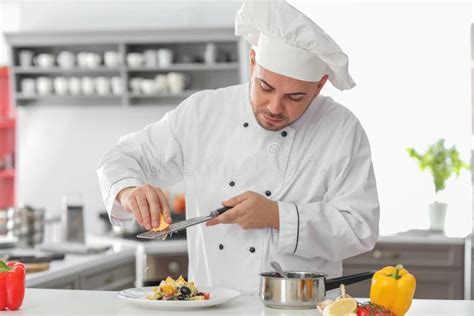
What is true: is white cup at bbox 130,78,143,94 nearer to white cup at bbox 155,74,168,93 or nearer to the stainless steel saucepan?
white cup at bbox 155,74,168,93

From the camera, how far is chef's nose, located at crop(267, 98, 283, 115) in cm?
262

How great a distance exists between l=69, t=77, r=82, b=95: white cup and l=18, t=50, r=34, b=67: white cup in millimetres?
391

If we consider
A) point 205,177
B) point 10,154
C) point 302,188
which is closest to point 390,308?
point 302,188

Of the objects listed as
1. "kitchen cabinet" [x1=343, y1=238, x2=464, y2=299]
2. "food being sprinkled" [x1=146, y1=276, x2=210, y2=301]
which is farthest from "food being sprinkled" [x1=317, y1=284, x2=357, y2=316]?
"kitchen cabinet" [x1=343, y1=238, x2=464, y2=299]

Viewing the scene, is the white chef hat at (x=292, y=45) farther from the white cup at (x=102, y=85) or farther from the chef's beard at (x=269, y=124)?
the white cup at (x=102, y=85)

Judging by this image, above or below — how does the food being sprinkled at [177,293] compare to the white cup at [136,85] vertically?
below

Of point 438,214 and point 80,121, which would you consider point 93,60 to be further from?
point 438,214

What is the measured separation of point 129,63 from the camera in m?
6.65

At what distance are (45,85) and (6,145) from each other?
1092 millimetres

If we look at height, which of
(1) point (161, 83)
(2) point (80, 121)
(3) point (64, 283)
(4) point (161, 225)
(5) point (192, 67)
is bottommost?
(3) point (64, 283)

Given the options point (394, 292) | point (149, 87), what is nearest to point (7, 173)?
point (149, 87)

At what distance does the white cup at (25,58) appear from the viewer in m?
6.88

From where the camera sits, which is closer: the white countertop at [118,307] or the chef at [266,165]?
the white countertop at [118,307]

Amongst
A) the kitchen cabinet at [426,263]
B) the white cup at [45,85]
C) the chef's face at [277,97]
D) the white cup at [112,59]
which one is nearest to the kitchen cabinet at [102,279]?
the chef's face at [277,97]
